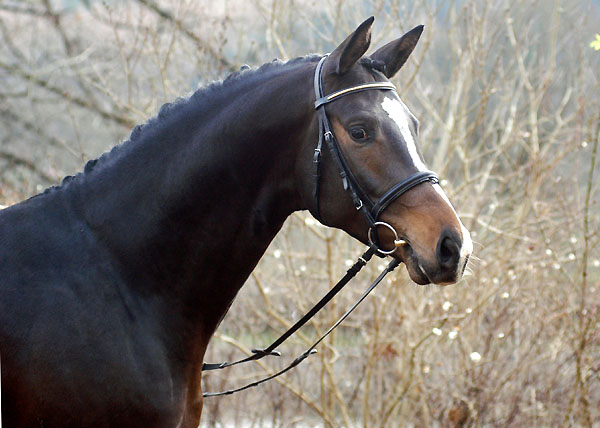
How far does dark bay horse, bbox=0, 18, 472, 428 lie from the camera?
7.97ft

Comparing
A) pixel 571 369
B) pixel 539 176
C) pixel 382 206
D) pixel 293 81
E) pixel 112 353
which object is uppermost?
pixel 539 176

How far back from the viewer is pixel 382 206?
2.51 metres

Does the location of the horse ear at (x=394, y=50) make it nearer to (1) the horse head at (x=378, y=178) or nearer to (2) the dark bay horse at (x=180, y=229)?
(2) the dark bay horse at (x=180, y=229)

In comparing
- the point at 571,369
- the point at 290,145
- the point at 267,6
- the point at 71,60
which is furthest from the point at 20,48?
the point at 290,145

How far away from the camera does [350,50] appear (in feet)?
8.65

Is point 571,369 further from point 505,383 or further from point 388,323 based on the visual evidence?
point 388,323

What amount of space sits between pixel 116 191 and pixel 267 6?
14.9ft

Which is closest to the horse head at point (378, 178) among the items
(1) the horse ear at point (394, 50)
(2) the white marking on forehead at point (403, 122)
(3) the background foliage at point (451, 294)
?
(2) the white marking on forehead at point (403, 122)

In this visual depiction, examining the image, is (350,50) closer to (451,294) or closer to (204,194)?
(204,194)

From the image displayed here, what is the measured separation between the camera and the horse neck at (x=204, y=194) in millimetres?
2684

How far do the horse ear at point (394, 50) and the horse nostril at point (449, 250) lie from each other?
31.7 inches

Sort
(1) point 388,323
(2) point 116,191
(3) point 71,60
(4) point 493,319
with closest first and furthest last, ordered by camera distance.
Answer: (2) point 116,191 < (1) point 388,323 < (4) point 493,319 < (3) point 71,60

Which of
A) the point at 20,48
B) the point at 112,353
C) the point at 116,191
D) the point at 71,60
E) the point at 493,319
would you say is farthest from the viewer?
the point at 20,48

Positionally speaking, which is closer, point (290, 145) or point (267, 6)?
→ point (290, 145)
